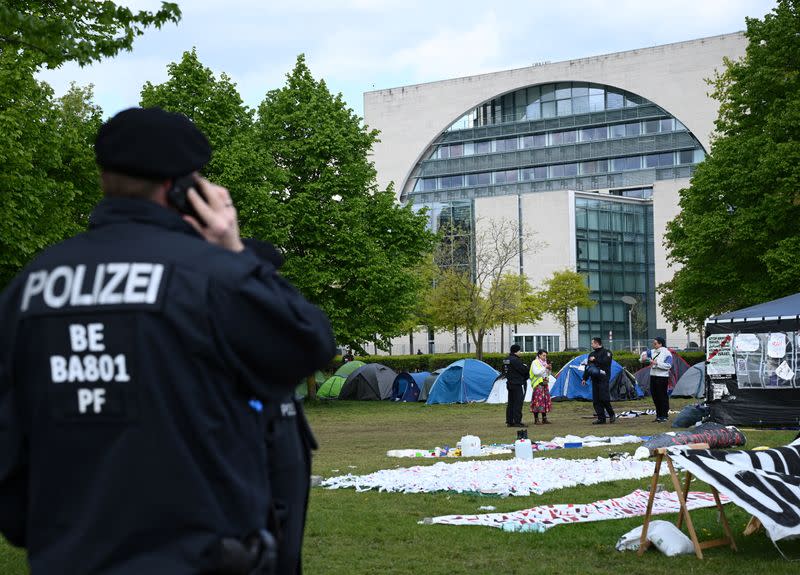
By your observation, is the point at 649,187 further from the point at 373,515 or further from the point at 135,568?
the point at 135,568

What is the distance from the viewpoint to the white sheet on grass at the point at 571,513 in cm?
964

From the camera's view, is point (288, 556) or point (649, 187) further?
point (649, 187)

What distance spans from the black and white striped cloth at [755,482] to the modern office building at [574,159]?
2227 inches

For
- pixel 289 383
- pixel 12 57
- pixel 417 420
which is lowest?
pixel 417 420

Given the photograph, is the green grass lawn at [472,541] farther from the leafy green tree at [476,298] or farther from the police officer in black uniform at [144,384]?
the leafy green tree at [476,298]

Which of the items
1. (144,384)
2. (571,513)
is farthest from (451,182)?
(144,384)

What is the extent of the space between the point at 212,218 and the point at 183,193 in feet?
0.32

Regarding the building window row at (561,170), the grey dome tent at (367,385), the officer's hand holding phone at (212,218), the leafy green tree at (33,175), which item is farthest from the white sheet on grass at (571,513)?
Answer: the building window row at (561,170)

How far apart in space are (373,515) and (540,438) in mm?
9488

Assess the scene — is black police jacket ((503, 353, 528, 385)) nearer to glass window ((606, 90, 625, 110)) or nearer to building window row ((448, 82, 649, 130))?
building window row ((448, 82, 649, 130))

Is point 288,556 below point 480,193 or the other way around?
below

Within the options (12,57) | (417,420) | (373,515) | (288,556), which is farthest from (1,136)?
(288,556)

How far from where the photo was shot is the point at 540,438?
1950 centimetres

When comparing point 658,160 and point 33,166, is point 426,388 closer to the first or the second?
point 33,166
